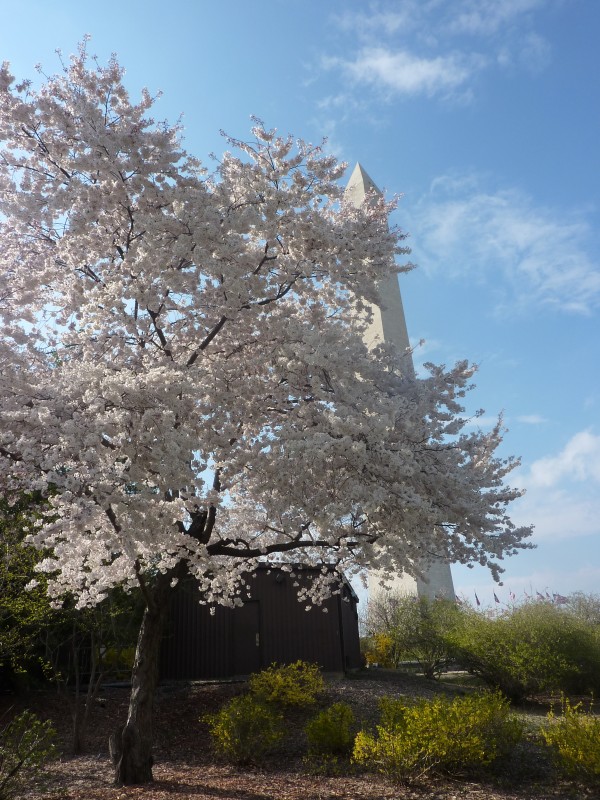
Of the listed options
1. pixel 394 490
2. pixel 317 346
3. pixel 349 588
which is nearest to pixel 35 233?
pixel 317 346

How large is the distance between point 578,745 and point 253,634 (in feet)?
34.5

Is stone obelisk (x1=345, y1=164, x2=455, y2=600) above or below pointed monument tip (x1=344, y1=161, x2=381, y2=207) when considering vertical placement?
below

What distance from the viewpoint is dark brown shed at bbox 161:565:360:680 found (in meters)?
15.7

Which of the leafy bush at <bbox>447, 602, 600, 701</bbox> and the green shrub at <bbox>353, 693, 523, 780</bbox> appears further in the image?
the leafy bush at <bbox>447, 602, 600, 701</bbox>

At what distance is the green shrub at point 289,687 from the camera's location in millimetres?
11609

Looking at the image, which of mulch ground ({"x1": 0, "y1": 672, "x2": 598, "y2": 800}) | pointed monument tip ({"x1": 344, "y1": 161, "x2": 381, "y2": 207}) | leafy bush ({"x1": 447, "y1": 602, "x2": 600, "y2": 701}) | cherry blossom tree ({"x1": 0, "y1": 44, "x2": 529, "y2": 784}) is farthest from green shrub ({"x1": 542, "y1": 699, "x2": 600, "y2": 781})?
pointed monument tip ({"x1": 344, "y1": 161, "x2": 381, "y2": 207})

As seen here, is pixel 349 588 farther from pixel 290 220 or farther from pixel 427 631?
pixel 290 220

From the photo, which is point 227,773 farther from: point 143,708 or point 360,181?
point 360,181

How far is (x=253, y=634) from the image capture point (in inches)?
628

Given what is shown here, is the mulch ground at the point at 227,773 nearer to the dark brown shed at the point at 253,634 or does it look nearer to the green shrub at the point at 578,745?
the green shrub at the point at 578,745

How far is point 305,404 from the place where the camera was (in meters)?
8.22

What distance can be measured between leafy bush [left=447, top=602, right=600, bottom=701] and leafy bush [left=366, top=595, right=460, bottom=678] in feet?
3.85

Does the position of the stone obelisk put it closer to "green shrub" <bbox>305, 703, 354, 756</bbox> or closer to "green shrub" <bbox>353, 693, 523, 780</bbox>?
"green shrub" <bbox>305, 703, 354, 756</bbox>

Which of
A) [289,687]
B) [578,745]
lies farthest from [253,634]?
[578,745]
